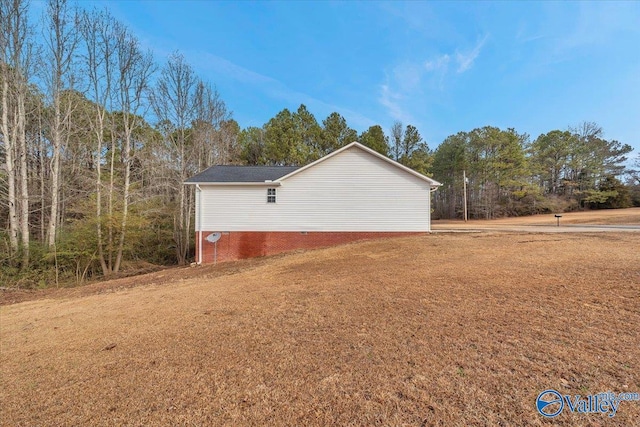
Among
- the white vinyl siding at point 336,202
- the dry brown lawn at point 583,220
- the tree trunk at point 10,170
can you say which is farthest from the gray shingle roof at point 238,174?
the dry brown lawn at point 583,220

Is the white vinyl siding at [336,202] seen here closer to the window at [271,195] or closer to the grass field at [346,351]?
the window at [271,195]

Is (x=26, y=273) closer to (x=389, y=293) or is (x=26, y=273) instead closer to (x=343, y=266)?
(x=343, y=266)

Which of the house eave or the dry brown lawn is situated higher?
the house eave

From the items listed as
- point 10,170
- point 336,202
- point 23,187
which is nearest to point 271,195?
point 336,202

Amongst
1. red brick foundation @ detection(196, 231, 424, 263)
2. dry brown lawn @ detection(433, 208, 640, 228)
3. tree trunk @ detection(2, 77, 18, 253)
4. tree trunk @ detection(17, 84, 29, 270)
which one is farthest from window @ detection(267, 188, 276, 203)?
dry brown lawn @ detection(433, 208, 640, 228)

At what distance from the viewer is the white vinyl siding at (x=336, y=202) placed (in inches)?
532

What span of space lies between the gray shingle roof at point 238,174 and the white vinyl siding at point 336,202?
48 cm

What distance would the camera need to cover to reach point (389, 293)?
549 cm

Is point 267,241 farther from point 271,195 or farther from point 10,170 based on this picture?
point 10,170

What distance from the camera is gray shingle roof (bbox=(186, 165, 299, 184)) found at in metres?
13.7

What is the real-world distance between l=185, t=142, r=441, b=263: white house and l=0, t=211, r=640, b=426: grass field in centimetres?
656

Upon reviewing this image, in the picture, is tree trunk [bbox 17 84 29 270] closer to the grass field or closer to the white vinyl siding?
the grass field

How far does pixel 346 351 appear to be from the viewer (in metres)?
3.30

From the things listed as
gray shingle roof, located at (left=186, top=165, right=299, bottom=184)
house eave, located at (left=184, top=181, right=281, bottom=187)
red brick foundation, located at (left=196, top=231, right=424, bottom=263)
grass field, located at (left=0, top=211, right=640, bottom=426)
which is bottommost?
grass field, located at (left=0, top=211, right=640, bottom=426)
